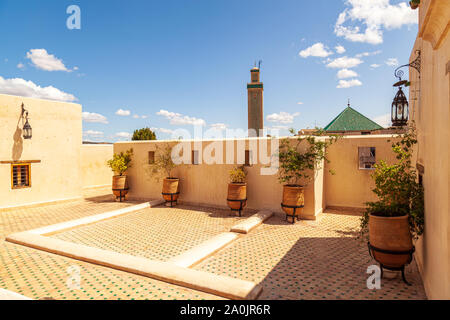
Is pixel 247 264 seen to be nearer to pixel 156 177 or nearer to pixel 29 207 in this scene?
pixel 156 177

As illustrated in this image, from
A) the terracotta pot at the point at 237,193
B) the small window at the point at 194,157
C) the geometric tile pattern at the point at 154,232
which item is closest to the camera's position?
the geometric tile pattern at the point at 154,232

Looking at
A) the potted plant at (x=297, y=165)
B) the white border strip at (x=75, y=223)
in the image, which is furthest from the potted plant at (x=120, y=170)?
the potted plant at (x=297, y=165)

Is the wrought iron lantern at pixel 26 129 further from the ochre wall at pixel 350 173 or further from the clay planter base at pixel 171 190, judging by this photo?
the ochre wall at pixel 350 173

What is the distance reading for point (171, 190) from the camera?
992 cm

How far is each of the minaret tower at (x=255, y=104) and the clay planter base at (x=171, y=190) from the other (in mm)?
17925

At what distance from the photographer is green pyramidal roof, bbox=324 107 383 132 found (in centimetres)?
2259

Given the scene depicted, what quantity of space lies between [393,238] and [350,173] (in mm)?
5297

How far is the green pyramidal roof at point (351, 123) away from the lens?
890 inches

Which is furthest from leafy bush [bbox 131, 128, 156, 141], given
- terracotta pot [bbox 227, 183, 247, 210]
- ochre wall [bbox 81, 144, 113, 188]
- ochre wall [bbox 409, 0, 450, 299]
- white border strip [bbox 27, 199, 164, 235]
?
ochre wall [bbox 409, 0, 450, 299]

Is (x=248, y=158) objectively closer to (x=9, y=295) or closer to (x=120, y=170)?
(x=120, y=170)

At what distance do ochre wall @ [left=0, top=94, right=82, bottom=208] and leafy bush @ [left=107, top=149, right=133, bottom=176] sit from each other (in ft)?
4.92

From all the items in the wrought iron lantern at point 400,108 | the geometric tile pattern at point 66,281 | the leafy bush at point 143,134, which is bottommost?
the geometric tile pattern at point 66,281
